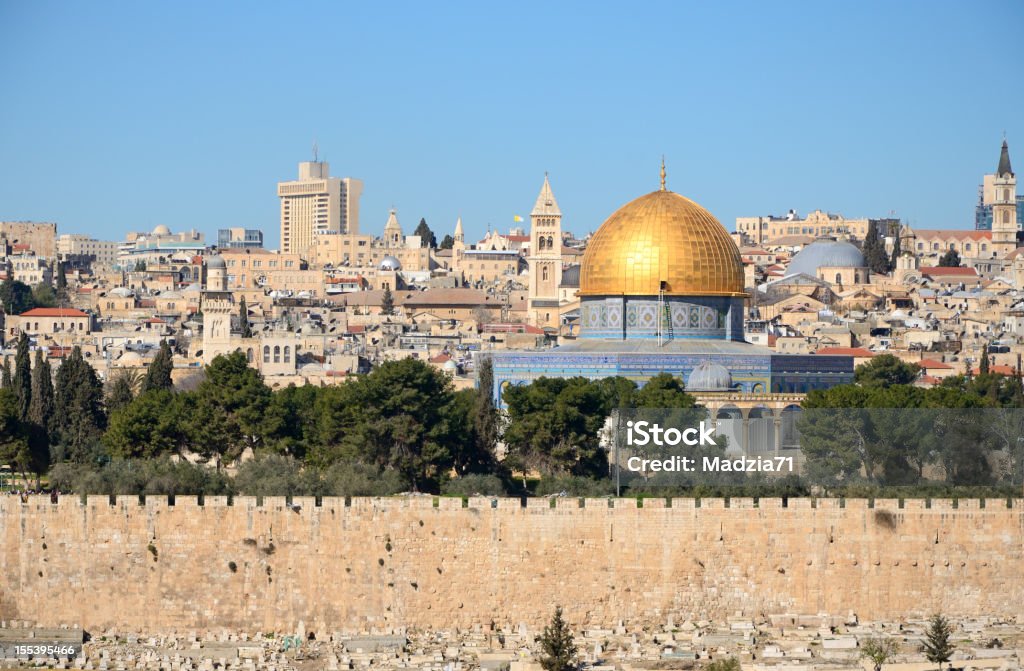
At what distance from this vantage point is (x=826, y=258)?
390 feet

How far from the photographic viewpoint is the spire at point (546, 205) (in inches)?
4370

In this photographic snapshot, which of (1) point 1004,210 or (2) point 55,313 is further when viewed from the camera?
(1) point 1004,210

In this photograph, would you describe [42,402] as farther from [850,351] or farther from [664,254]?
[850,351]

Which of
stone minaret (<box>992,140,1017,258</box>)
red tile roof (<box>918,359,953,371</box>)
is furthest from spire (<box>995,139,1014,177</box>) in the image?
red tile roof (<box>918,359,953,371</box>)

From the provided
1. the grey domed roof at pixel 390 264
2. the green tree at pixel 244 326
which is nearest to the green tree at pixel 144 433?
the green tree at pixel 244 326

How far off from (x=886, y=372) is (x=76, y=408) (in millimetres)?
23338

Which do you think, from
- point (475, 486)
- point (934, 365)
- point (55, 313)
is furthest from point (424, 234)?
point (475, 486)

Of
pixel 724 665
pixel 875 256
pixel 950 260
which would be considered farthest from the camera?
pixel 950 260

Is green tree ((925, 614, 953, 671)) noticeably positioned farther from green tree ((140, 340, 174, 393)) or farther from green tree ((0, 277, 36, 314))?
green tree ((0, 277, 36, 314))

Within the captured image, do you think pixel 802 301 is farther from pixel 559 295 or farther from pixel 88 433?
pixel 88 433

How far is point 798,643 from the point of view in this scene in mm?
36469

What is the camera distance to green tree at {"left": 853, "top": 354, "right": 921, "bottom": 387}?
6300 cm

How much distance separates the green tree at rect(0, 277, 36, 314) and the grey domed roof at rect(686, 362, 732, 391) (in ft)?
210

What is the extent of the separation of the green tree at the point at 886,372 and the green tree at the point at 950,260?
192 ft
